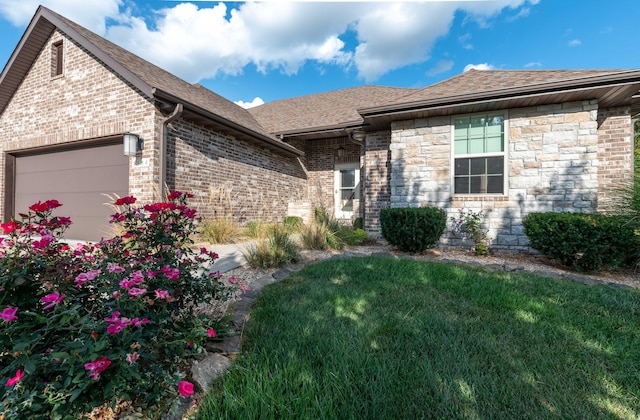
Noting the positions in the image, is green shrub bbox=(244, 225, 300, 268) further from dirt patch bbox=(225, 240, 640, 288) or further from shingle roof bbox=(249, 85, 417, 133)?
shingle roof bbox=(249, 85, 417, 133)

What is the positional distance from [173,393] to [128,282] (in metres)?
0.61

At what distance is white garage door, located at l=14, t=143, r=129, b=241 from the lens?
20.2 ft

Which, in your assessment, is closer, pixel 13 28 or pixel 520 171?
pixel 520 171

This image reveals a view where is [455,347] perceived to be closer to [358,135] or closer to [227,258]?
[227,258]

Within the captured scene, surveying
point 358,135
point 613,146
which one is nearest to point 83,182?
point 358,135

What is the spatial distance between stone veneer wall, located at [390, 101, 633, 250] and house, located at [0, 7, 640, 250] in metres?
0.02

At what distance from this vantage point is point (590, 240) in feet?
11.9

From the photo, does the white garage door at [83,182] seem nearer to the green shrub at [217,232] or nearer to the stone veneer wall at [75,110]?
the stone veneer wall at [75,110]

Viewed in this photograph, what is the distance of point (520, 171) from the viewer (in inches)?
211

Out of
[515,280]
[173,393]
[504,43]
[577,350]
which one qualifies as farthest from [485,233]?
[504,43]

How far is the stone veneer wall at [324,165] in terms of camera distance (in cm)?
968

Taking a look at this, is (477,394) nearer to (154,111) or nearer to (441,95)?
(441,95)

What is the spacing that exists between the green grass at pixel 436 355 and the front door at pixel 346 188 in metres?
6.94

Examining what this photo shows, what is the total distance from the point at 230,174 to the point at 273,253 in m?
4.42
